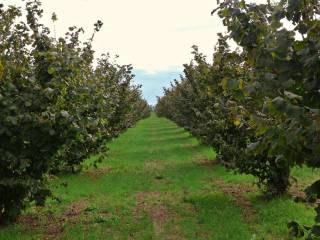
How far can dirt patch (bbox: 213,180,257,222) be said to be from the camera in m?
10.3

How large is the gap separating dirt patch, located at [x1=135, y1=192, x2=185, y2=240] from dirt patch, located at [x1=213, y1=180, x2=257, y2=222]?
152cm

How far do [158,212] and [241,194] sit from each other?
2772mm

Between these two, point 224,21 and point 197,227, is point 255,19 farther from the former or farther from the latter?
point 197,227

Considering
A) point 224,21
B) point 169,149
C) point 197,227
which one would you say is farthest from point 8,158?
point 169,149

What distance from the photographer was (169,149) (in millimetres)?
26016

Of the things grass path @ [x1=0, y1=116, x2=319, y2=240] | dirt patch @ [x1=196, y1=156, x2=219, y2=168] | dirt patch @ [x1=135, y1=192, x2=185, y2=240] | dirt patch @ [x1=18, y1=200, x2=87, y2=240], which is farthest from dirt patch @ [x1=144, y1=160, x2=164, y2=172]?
dirt patch @ [x1=18, y1=200, x2=87, y2=240]

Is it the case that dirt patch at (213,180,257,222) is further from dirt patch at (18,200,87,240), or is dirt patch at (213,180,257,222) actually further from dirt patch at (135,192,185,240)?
dirt patch at (18,200,87,240)

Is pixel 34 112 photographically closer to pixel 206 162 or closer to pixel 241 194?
pixel 241 194

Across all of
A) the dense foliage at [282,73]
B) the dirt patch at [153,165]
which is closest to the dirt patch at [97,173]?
the dirt patch at [153,165]

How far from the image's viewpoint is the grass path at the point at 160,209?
9039mm

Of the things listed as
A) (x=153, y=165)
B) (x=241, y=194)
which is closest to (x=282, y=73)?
(x=241, y=194)

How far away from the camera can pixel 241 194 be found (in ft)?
41.5

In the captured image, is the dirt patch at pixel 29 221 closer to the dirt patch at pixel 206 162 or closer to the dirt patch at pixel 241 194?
the dirt patch at pixel 241 194

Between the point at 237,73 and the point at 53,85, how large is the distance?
4804mm
